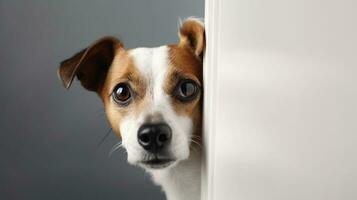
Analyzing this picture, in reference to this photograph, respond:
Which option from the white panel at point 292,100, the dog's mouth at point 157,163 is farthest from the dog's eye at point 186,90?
the white panel at point 292,100

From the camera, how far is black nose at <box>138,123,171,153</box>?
26.3 inches

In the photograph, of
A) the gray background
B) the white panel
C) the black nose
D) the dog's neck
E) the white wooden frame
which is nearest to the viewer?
the white panel

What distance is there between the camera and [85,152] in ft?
4.21

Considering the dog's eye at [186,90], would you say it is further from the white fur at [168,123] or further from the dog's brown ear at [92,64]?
the dog's brown ear at [92,64]

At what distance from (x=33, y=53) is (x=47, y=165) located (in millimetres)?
331

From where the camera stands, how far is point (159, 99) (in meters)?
0.71

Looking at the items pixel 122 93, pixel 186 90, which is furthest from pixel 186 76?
pixel 122 93

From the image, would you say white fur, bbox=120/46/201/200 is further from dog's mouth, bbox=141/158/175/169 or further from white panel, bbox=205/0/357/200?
white panel, bbox=205/0/357/200

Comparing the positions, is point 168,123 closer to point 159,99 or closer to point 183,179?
point 159,99

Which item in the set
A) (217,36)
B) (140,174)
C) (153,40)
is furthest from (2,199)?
(217,36)

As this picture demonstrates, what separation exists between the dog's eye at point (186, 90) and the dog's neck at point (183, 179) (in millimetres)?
118

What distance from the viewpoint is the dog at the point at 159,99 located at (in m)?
0.69

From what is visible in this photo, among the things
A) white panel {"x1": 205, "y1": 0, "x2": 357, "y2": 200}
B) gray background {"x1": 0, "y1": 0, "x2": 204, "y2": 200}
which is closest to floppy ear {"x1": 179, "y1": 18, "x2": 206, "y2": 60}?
white panel {"x1": 205, "y1": 0, "x2": 357, "y2": 200}

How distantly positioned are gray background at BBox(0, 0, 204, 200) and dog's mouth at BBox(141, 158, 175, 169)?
587 millimetres
